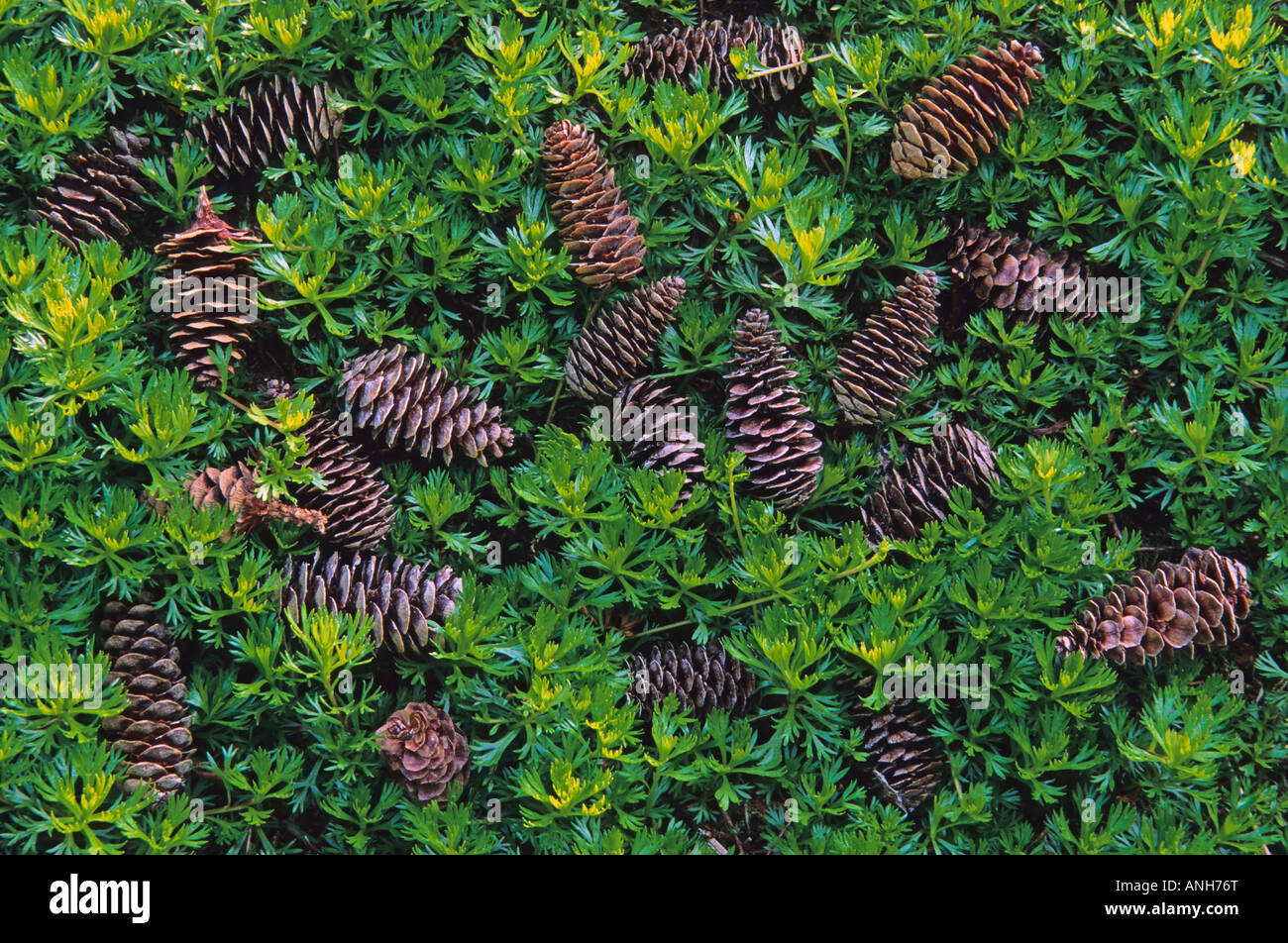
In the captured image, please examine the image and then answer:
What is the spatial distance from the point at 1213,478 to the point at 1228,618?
9.3 inches

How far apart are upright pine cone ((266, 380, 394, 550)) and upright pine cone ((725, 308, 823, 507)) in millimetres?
596

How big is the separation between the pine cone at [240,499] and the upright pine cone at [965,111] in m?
1.15

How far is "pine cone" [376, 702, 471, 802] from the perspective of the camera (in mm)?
1569

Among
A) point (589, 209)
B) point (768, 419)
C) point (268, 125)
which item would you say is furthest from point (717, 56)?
point (268, 125)

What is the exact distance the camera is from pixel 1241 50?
1707 millimetres

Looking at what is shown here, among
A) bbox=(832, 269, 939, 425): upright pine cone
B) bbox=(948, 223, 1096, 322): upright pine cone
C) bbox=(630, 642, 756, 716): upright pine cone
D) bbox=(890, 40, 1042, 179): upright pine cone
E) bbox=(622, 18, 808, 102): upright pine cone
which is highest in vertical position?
bbox=(622, 18, 808, 102): upright pine cone

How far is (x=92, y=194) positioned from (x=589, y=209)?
2.65 feet

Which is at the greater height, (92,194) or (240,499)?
(92,194)

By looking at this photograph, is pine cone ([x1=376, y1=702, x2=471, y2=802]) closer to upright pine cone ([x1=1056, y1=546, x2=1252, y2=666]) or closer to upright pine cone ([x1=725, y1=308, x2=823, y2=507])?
upright pine cone ([x1=725, y1=308, x2=823, y2=507])

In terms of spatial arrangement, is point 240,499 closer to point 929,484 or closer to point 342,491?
point 342,491

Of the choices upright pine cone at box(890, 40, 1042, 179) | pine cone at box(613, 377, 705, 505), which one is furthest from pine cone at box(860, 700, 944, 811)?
upright pine cone at box(890, 40, 1042, 179)

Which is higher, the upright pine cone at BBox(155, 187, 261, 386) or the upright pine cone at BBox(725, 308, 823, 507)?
the upright pine cone at BBox(155, 187, 261, 386)

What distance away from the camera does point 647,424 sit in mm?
1691

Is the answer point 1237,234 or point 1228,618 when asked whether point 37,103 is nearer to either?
point 1237,234
